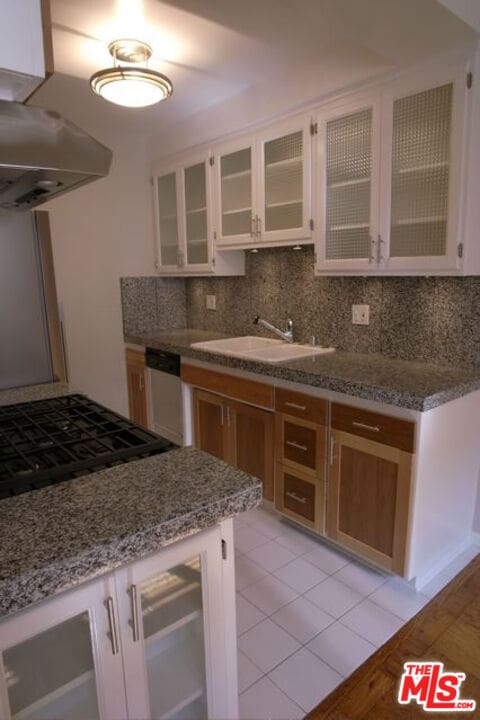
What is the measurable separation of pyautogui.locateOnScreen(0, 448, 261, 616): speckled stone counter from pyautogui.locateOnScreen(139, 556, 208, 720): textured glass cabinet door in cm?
16

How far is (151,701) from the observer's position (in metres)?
1.04

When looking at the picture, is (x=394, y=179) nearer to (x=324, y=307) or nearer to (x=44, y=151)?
(x=324, y=307)

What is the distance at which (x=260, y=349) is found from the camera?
2828 mm

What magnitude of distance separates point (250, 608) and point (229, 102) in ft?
9.17

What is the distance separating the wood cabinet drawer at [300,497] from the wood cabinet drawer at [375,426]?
370 mm

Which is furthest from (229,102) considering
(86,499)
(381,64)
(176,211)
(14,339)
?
(86,499)

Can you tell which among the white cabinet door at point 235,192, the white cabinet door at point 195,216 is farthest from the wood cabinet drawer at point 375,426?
the white cabinet door at point 195,216

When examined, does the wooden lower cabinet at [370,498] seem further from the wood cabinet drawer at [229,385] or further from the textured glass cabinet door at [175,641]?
the textured glass cabinet door at [175,641]

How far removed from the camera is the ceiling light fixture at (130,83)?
182 centimetres

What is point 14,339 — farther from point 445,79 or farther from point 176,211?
point 445,79

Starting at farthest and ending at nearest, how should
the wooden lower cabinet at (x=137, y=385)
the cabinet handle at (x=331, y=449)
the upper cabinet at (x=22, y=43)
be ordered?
the wooden lower cabinet at (x=137, y=385) < the cabinet handle at (x=331, y=449) < the upper cabinet at (x=22, y=43)

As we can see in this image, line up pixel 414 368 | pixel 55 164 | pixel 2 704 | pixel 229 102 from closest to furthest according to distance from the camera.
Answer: pixel 2 704 < pixel 55 164 < pixel 414 368 < pixel 229 102

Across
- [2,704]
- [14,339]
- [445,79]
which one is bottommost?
[2,704]

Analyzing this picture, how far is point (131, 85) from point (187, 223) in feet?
4.80
